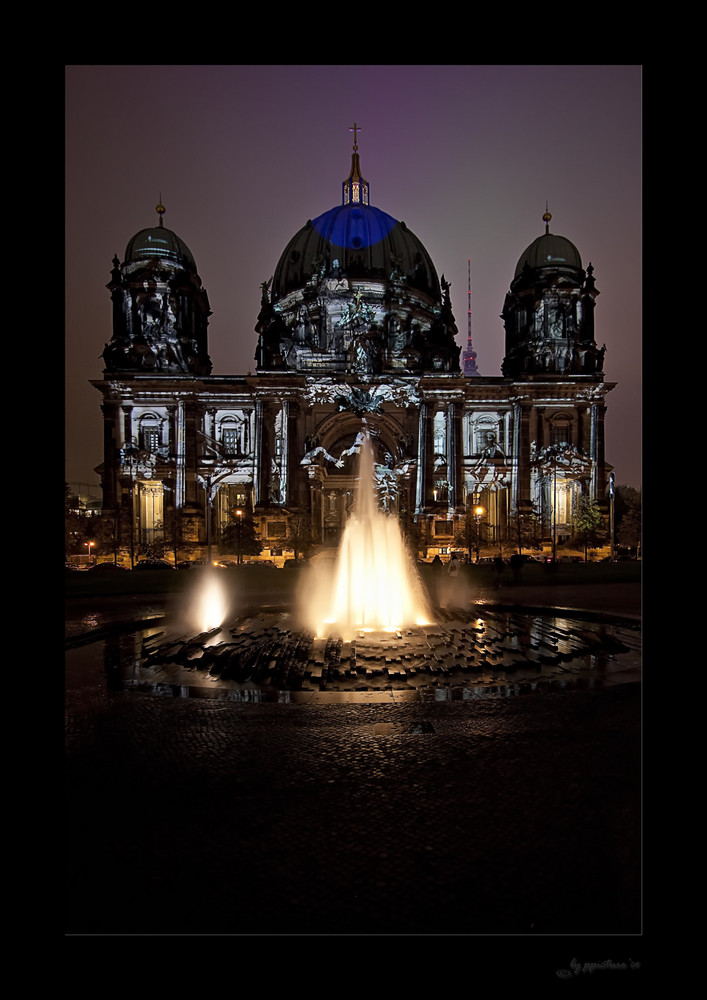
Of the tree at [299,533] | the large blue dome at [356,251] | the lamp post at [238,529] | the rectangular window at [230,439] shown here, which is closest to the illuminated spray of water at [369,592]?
the lamp post at [238,529]

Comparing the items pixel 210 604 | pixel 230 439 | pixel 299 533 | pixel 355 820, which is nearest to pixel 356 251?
pixel 230 439

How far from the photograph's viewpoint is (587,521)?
51.2m

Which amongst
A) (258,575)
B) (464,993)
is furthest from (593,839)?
(258,575)

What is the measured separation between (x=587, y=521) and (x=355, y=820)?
50.2 meters

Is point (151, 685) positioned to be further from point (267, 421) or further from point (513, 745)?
point (267, 421)

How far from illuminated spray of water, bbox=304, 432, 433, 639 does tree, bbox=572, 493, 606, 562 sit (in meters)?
30.8

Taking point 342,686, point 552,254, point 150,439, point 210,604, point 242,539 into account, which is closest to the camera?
point 342,686

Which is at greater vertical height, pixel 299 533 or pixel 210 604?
pixel 299 533

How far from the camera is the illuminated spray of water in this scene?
16.6 metres

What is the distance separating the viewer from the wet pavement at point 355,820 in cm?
394

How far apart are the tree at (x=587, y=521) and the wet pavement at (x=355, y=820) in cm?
4363

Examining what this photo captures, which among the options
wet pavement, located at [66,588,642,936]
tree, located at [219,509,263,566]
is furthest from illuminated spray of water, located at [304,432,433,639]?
tree, located at [219,509,263,566]

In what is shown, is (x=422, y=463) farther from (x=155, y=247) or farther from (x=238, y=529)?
(x=155, y=247)
